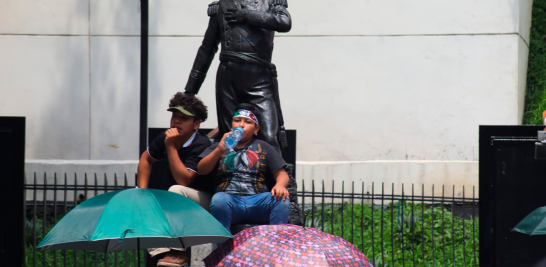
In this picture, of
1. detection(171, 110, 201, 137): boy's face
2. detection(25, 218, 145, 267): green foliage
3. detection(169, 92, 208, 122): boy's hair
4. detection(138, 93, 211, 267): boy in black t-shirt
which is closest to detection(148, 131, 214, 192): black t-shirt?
detection(138, 93, 211, 267): boy in black t-shirt

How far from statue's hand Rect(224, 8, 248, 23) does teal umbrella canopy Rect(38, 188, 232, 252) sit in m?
2.29

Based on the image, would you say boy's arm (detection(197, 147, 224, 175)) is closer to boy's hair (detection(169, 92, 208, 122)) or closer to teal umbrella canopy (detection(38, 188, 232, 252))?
boy's hair (detection(169, 92, 208, 122))

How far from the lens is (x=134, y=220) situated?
359 centimetres

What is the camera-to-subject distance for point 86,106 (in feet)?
33.6

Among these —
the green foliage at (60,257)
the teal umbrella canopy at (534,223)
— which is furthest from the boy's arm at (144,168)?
the green foliage at (60,257)

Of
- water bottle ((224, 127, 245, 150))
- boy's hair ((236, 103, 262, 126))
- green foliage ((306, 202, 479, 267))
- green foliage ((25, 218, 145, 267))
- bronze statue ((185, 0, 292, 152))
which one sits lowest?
green foliage ((25, 218, 145, 267))

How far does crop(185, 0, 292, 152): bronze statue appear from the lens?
227 inches

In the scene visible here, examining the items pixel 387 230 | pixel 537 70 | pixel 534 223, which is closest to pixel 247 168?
pixel 534 223

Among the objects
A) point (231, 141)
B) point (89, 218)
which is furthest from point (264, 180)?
point (89, 218)

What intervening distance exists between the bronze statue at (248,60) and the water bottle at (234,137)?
25.8 inches

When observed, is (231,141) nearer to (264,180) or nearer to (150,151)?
(264,180)

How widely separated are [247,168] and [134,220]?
5.30 ft

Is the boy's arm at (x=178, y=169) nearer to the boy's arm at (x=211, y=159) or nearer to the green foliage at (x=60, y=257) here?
the boy's arm at (x=211, y=159)

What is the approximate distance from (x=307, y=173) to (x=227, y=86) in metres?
4.14
